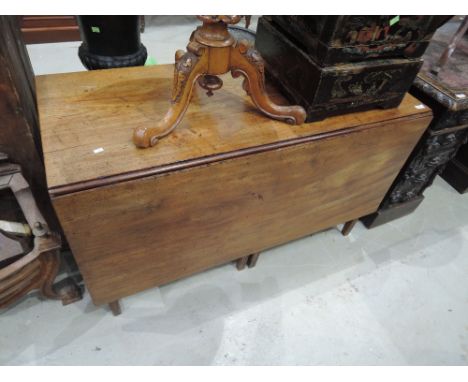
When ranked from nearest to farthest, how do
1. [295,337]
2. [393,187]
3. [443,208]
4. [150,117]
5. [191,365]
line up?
[150,117] → [191,365] → [295,337] → [393,187] → [443,208]

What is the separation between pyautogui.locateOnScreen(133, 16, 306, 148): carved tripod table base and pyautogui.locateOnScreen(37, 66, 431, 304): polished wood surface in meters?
0.05

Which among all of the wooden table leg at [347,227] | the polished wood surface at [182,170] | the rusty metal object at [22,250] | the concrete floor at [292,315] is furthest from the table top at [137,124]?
the concrete floor at [292,315]

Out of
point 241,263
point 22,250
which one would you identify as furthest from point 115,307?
point 241,263

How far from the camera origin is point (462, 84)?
1309 millimetres

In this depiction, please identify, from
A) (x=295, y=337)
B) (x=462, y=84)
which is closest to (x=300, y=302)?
(x=295, y=337)

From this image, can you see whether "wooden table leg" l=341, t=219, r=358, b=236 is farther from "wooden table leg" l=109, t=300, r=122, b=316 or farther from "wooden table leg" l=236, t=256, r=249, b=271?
"wooden table leg" l=109, t=300, r=122, b=316

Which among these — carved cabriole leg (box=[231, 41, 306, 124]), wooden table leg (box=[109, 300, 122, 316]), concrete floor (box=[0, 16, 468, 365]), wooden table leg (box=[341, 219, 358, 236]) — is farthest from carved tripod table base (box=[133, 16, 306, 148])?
wooden table leg (box=[341, 219, 358, 236])

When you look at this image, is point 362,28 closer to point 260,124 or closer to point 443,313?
point 260,124

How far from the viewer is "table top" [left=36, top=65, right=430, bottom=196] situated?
0.81m

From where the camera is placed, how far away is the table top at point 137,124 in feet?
2.64

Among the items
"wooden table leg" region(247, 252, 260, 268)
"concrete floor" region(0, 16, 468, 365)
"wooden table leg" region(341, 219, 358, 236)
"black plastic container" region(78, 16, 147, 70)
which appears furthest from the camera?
"wooden table leg" region(341, 219, 358, 236)

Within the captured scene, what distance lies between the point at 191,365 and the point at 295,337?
1.33ft

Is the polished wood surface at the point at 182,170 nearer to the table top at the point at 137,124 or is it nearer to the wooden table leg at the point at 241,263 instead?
the table top at the point at 137,124

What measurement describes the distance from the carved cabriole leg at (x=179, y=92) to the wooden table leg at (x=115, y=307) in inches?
25.8
